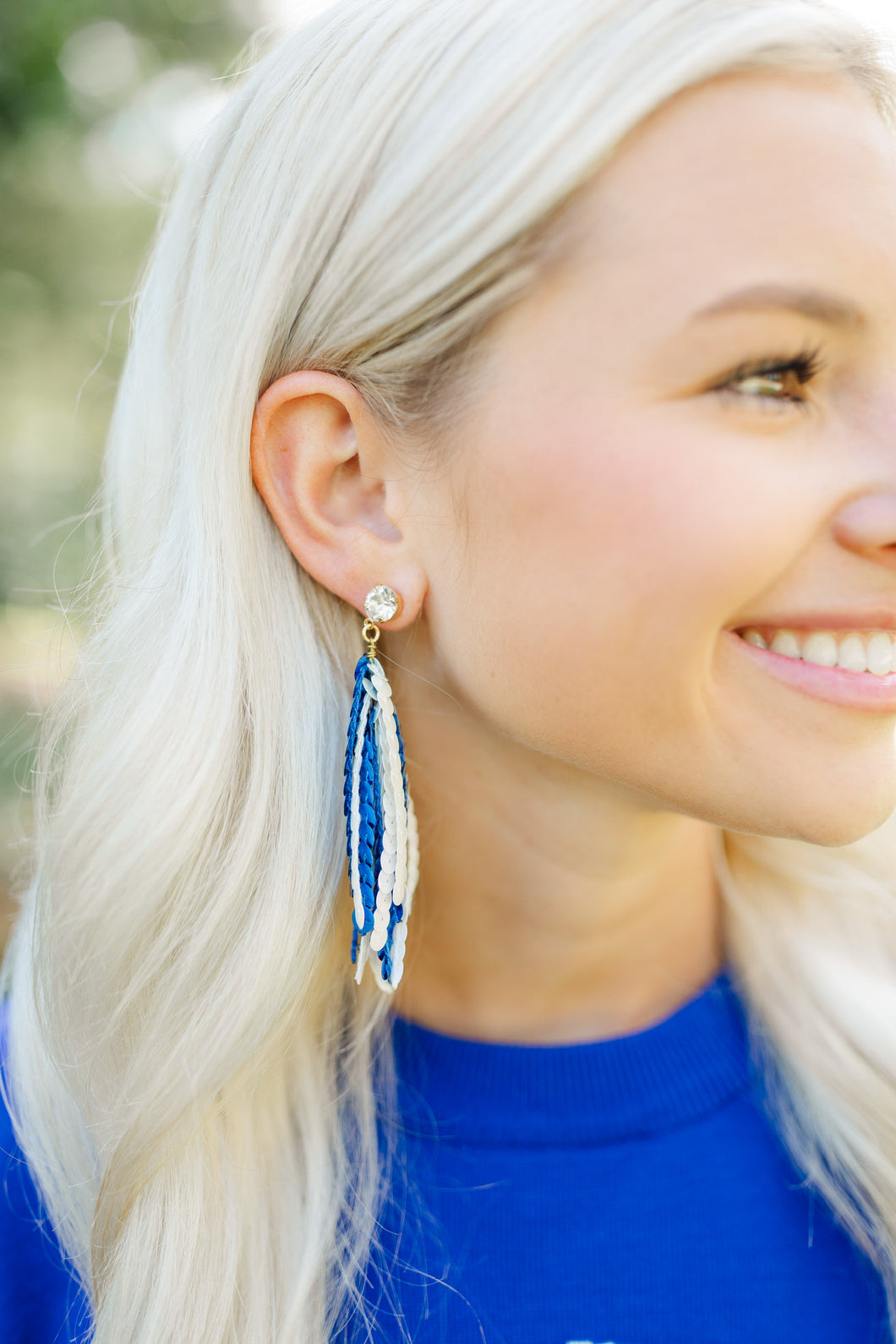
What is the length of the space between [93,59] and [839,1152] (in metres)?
4.38

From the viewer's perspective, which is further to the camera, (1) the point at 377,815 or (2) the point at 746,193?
(1) the point at 377,815

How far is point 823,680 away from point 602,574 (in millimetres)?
266

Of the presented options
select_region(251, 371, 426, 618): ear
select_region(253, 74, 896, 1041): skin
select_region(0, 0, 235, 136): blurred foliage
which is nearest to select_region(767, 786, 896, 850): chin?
select_region(253, 74, 896, 1041): skin

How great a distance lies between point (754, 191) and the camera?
1.07 meters

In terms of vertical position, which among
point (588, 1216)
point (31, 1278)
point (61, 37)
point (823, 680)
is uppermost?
point (61, 37)

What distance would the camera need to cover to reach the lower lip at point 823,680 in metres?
1.14

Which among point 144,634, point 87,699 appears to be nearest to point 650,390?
point 144,634

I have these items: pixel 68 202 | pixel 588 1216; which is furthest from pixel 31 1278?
pixel 68 202

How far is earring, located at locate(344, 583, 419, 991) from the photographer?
1234 millimetres

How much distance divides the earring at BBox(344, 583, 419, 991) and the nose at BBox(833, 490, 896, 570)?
0.51 metres

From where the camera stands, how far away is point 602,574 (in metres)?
1.12

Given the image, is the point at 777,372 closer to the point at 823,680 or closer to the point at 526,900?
the point at 823,680

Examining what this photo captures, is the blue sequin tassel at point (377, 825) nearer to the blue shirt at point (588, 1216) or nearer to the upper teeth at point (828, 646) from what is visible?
the blue shirt at point (588, 1216)

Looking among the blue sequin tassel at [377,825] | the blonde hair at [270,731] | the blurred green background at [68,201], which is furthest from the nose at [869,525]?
the blurred green background at [68,201]
